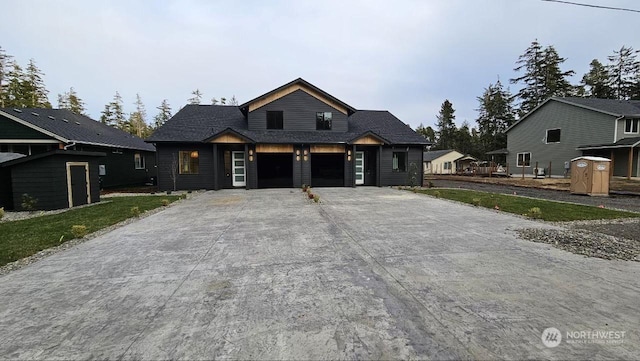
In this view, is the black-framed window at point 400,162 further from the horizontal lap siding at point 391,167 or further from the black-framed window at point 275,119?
the black-framed window at point 275,119

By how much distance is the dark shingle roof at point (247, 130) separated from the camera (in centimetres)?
1658

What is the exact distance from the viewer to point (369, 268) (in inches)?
165

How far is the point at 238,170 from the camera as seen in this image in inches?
690

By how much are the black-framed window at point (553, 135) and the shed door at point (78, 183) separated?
127 feet

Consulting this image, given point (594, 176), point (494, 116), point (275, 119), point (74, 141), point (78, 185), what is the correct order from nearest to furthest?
1. point (78, 185)
2. point (594, 176)
3. point (74, 141)
4. point (275, 119)
5. point (494, 116)

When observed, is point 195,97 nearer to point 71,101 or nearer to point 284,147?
point 71,101

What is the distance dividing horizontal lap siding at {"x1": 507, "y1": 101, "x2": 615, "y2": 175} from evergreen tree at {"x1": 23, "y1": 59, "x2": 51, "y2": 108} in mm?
65934

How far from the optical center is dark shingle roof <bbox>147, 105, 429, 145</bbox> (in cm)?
1658

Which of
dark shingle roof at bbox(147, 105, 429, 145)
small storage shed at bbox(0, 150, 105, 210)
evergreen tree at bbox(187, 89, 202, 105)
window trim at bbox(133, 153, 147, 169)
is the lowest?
small storage shed at bbox(0, 150, 105, 210)

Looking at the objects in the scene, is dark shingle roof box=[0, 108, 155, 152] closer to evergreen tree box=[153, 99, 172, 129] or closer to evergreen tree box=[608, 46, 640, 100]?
evergreen tree box=[153, 99, 172, 129]

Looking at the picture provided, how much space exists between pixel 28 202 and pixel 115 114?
5258cm

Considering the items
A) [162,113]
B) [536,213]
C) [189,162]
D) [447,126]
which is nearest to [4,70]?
[162,113]

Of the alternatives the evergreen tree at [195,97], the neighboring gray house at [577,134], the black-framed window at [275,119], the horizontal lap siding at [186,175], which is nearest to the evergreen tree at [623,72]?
the neighboring gray house at [577,134]

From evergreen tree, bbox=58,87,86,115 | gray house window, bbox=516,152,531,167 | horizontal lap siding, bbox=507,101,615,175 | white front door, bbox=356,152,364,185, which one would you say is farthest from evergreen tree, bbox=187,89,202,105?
gray house window, bbox=516,152,531,167
